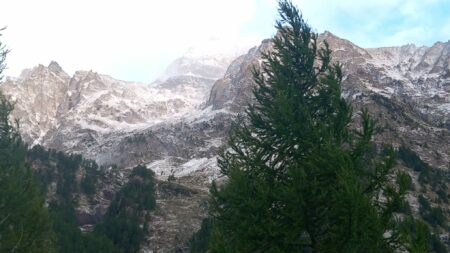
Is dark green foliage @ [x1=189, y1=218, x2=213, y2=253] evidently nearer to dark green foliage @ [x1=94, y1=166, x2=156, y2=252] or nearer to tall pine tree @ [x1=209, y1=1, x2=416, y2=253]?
dark green foliage @ [x1=94, y1=166, x2=156, y2=252]

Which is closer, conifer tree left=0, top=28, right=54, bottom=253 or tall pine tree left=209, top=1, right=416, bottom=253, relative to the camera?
tall pine tree left=209, top=1, right=416, bottom=253

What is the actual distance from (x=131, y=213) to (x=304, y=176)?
75695mm

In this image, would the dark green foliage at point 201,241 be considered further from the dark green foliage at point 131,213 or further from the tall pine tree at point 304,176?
the tall pine tree at point 304,176

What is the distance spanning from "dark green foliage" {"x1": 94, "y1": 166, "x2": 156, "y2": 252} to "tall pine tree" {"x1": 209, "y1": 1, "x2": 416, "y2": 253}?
53.9 metres

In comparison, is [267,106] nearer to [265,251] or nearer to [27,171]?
[265,251]

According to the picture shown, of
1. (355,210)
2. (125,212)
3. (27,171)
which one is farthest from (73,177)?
(355,210)

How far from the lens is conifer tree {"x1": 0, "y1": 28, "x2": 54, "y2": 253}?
3095 centimetres

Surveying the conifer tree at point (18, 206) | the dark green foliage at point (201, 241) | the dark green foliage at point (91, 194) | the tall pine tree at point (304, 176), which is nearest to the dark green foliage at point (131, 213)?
the dark green foliage at point (91, 194)

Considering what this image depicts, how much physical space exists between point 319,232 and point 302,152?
3.25 metres

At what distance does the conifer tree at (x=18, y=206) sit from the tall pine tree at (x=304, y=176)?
45.6 ft

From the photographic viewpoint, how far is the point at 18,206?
38219mm

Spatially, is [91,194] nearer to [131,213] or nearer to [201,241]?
[131,213]

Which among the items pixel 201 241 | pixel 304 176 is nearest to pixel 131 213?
pixel 201 241

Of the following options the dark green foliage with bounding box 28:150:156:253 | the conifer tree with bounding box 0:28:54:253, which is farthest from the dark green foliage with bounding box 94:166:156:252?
the conifer tree with bounding box 0:28:54:253
